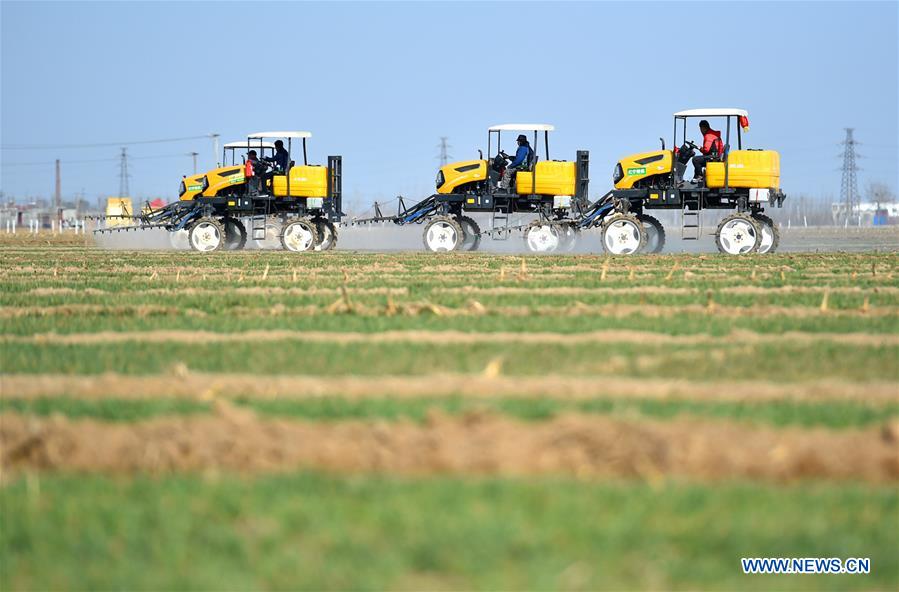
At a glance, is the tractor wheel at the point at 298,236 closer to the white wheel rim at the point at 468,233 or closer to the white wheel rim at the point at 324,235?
the white wheel rim at the point at 324,235

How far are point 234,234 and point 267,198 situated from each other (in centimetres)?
288

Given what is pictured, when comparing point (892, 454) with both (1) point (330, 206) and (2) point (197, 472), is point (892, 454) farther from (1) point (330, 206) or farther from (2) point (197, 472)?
(1) point (330, 206)

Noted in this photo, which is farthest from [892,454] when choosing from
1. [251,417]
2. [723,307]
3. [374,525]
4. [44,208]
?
[44,208]

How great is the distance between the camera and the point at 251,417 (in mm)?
7691

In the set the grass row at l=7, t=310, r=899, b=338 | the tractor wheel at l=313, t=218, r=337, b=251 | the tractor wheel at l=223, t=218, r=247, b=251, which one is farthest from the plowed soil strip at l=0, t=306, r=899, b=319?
the tractor wheel at l=223, t=218, r=247, b=251

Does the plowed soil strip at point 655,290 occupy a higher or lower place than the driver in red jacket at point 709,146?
lower

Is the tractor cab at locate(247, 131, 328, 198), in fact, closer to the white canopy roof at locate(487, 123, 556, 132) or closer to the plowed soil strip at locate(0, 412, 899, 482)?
the white canopy roof at locate(487, 123, 556, 132)

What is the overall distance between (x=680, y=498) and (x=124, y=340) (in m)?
7.18

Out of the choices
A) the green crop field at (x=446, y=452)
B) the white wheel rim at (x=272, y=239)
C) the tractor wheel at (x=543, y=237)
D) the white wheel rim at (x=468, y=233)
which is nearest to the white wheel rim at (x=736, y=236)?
the tractor wheel at (x=543, y=237)

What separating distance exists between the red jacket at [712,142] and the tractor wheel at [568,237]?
452 centimetres

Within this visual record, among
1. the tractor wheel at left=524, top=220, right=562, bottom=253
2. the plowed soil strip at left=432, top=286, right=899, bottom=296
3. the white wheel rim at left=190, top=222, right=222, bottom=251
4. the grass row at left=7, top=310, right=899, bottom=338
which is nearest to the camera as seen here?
the grass row at left=7, top=310, right=899, bottom=338

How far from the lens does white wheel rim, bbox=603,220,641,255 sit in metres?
32.1

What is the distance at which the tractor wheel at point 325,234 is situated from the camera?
1483 inches

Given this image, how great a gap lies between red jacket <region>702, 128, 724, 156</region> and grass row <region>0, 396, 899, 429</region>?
2332 centimetres
